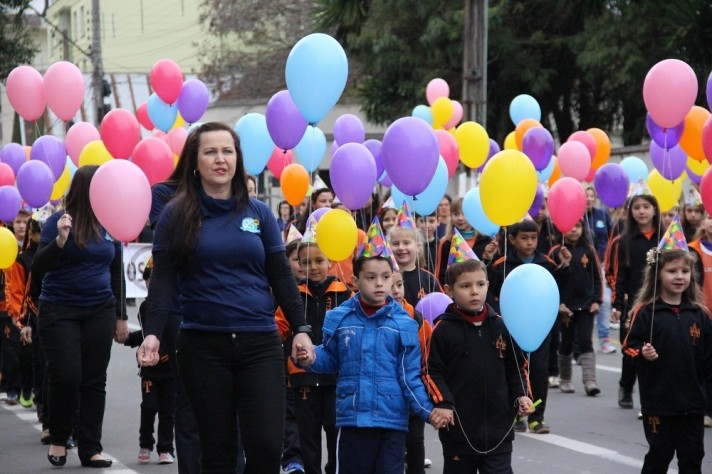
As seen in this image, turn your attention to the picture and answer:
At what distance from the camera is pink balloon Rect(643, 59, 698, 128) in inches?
356

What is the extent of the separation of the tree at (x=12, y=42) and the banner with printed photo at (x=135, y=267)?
562 centimetres

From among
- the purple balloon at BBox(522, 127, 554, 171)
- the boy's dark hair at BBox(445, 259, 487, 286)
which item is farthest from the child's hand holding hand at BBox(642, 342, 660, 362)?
the purple balloon at BBox(522, 127, 554, 171)

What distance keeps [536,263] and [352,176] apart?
1923 mm

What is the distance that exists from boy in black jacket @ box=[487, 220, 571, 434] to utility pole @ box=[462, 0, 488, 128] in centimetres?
857

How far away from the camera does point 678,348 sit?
6.73 meters

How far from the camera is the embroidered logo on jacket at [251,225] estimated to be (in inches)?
209

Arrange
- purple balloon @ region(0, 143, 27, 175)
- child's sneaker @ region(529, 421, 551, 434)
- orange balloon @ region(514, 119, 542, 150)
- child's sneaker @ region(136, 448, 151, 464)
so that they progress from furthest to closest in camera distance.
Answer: orange balloon @ region(514, 119, 542, 150), purple balloon @ region(0, 143, 27, 175), child's sneaker @ region(529, 421, 551, 434), child's sneaker @ region(136, 448, 151, 464)

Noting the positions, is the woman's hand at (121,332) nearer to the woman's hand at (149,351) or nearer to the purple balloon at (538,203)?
the woman's hand at (149,351)

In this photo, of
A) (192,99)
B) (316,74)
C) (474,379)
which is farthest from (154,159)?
(474,379)

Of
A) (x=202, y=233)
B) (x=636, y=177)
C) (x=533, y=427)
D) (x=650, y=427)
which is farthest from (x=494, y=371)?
(x=636, y=177)

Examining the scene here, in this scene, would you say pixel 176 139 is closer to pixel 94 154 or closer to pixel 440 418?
pixel 94 154

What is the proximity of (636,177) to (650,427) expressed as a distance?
25.3 ft

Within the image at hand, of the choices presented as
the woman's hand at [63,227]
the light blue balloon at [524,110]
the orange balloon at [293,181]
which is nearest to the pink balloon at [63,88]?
the orange balloon at [293,181]

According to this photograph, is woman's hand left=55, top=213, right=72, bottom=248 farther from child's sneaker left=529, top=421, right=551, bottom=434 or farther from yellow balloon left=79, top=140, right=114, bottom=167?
yellow balloon left=79, top=140, right=114, bottom=167
